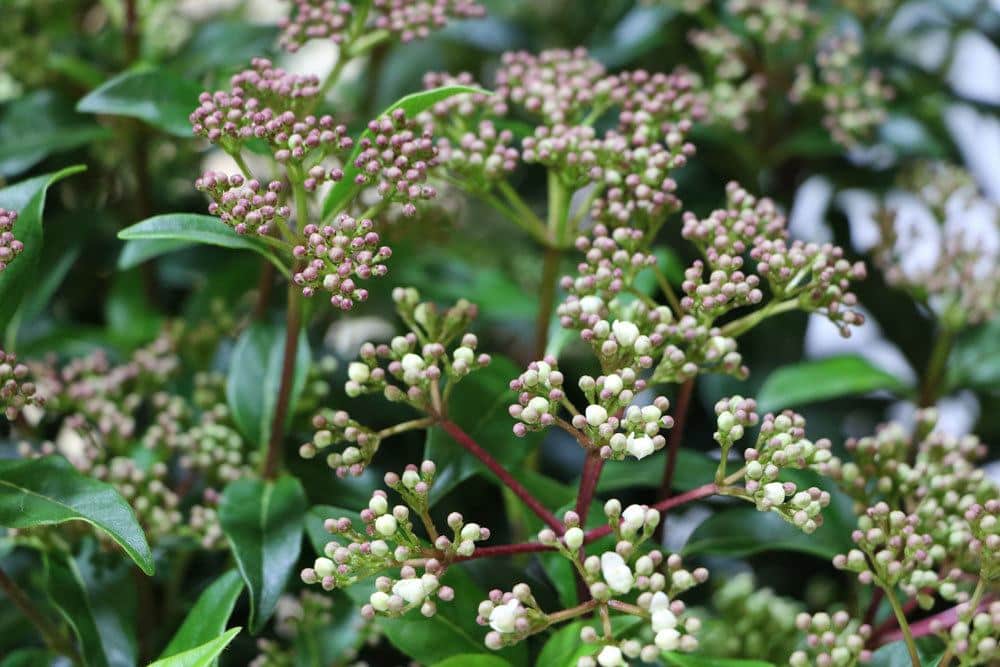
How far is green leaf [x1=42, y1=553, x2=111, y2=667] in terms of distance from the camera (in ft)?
2.81

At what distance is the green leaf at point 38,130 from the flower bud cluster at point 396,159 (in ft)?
1.62

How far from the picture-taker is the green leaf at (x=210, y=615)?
32.3 inches

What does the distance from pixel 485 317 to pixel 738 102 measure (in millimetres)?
395

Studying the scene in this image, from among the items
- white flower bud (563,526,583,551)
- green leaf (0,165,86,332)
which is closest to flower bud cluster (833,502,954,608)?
white flower bud (563,526,583,551)

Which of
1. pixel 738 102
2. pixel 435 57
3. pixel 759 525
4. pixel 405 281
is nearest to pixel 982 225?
pixel 738 102

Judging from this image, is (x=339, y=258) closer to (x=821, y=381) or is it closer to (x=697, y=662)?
(x=697, y=662)

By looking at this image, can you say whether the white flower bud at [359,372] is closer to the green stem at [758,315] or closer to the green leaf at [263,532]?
the green leaf at [263,532]

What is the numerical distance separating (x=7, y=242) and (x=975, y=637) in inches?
29.3

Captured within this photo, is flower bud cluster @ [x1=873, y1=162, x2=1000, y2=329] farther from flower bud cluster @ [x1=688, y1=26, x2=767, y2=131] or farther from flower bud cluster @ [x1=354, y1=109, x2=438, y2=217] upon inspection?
flower bud cluster @ [x1=354, y1=109, x2=438, y2=217]

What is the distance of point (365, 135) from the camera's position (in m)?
0.80

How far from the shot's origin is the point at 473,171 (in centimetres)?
94

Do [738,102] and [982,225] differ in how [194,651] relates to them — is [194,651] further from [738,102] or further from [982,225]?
[982,225]

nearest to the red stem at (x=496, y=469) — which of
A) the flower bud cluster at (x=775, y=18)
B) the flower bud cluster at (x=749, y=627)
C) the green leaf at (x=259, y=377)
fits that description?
the green leaf at (x=259, y=377)

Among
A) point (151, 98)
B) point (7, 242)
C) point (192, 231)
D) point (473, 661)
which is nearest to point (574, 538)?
point (473, 661)
